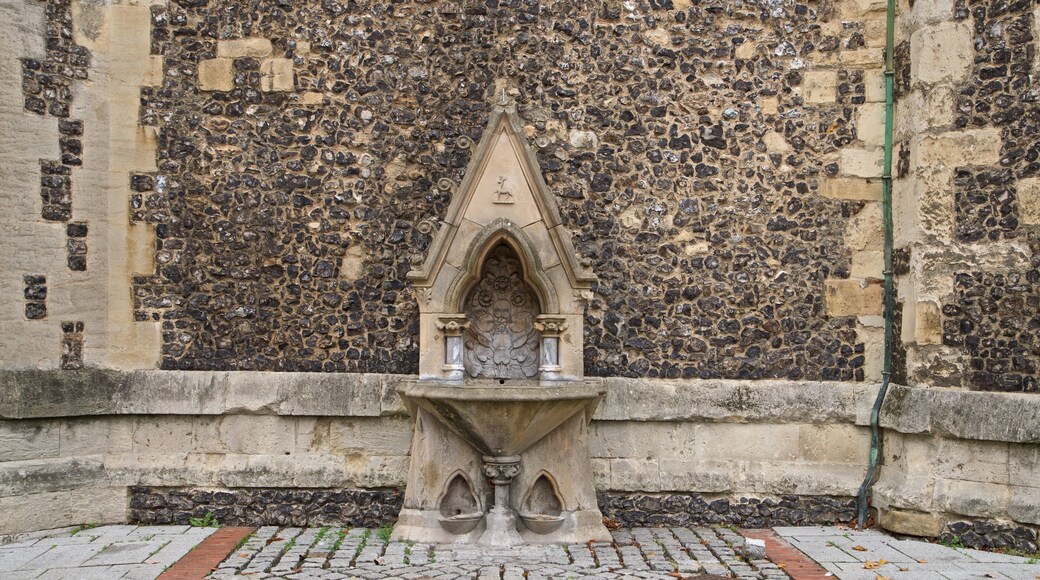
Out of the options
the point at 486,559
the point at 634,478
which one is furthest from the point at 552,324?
the point at 486,559

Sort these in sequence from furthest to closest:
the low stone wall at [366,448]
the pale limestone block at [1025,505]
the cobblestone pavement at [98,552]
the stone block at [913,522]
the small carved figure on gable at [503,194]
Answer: the low stone wall at [366,448]
the stone block at [913,522]
the small carved figure on gable at [503,194]
the pale limestone block at [1025,505]
the cobblestone pavement at [98,552]

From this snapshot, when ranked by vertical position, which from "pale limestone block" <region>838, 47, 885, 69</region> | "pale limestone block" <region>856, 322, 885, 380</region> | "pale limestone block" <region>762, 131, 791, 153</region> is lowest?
"pale limestone block" <region>856, 322, 885, 380</region>

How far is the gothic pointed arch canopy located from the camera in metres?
7.06

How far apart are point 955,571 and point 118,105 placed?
273 inches

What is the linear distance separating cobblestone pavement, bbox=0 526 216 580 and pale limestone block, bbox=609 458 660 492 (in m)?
3.09

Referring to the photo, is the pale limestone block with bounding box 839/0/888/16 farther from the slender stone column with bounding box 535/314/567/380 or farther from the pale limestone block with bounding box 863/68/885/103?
the slender stone column with bounding box 535/314/567/380

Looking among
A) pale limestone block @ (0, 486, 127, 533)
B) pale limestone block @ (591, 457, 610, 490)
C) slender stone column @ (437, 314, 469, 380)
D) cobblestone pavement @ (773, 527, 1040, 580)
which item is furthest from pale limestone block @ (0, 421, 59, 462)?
cobblestone pavement @ (773, 527, 1040, 580)

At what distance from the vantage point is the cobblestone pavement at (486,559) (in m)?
6.20

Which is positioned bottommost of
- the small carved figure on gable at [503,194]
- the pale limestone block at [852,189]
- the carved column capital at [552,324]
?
the carved column capital at [552,324]

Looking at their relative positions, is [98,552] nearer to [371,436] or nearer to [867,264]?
[371,436]

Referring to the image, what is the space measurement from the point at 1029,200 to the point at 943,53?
1.27 m

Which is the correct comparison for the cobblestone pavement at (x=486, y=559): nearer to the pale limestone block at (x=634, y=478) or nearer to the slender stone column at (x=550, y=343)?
the pale limestone block at (x=634, y=478)

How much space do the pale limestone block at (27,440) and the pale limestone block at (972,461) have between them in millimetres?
6561

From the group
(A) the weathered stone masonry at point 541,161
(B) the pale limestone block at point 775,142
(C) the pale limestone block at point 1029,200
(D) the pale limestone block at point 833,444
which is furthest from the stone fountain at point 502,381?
(C) the pale limestone block at point 1029,200
